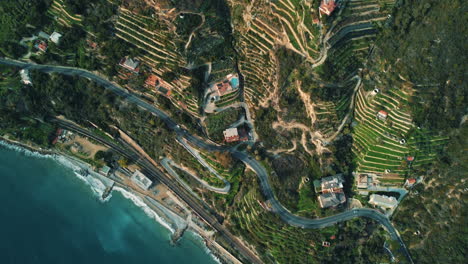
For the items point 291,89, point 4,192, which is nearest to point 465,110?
point 291,89

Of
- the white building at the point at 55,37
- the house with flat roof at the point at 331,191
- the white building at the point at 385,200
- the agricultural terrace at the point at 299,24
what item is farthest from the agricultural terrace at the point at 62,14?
the white building at the point at 385,200

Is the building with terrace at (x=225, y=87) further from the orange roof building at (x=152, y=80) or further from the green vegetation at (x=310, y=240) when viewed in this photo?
the green vegetation at (x=310, y=240)

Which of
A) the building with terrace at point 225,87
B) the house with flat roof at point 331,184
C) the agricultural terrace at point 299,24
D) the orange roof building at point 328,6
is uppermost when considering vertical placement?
the orange roof building at point 328,6

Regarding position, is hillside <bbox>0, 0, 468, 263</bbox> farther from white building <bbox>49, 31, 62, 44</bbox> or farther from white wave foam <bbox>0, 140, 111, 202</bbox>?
white wave foam <bbox>0, 140, 111, 202</bbox>

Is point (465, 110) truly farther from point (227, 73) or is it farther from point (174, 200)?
point (174, 200)

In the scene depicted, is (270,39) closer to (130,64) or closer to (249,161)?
(249,161)

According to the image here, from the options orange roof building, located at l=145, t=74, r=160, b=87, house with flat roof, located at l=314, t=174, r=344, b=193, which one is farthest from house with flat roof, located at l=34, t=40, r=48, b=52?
house with flat roof, located at l=314, t=174, r=344, b=193

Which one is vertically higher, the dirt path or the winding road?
the dirt path
